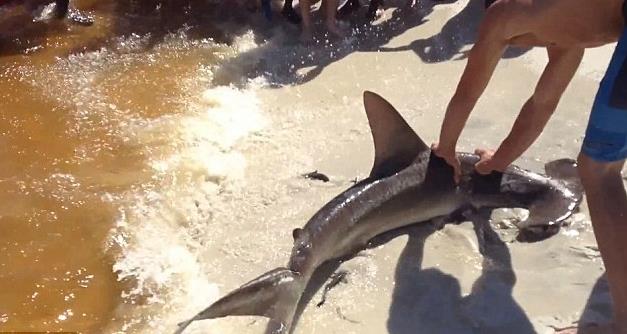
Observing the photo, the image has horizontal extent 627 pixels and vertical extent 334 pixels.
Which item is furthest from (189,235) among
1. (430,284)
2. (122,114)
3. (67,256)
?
(122,114)

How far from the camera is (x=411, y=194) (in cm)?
308

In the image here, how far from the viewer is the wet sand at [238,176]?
284cm

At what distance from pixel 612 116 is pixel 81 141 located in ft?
8.89

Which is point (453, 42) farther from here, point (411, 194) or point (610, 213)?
point (610, 213)

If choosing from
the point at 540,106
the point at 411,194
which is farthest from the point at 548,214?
the point at 411,194

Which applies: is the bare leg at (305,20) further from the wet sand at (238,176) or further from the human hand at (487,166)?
the human hand at (487,166)

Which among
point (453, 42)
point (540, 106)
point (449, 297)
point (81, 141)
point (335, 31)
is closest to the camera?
point (449, 297)

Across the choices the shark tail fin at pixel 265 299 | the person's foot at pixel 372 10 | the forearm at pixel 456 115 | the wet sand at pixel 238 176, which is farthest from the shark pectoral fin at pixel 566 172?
the person's foot at pixel 372 10

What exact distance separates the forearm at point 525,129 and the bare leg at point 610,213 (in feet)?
2.12

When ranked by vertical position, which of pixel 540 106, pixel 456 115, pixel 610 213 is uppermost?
pixel 456 115

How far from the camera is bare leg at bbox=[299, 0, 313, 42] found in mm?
5000

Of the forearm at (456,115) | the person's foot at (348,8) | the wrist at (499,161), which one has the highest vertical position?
the person's foot at (348,8)

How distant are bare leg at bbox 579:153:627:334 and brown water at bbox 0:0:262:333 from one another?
164 centimetres

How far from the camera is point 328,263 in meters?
2.95
